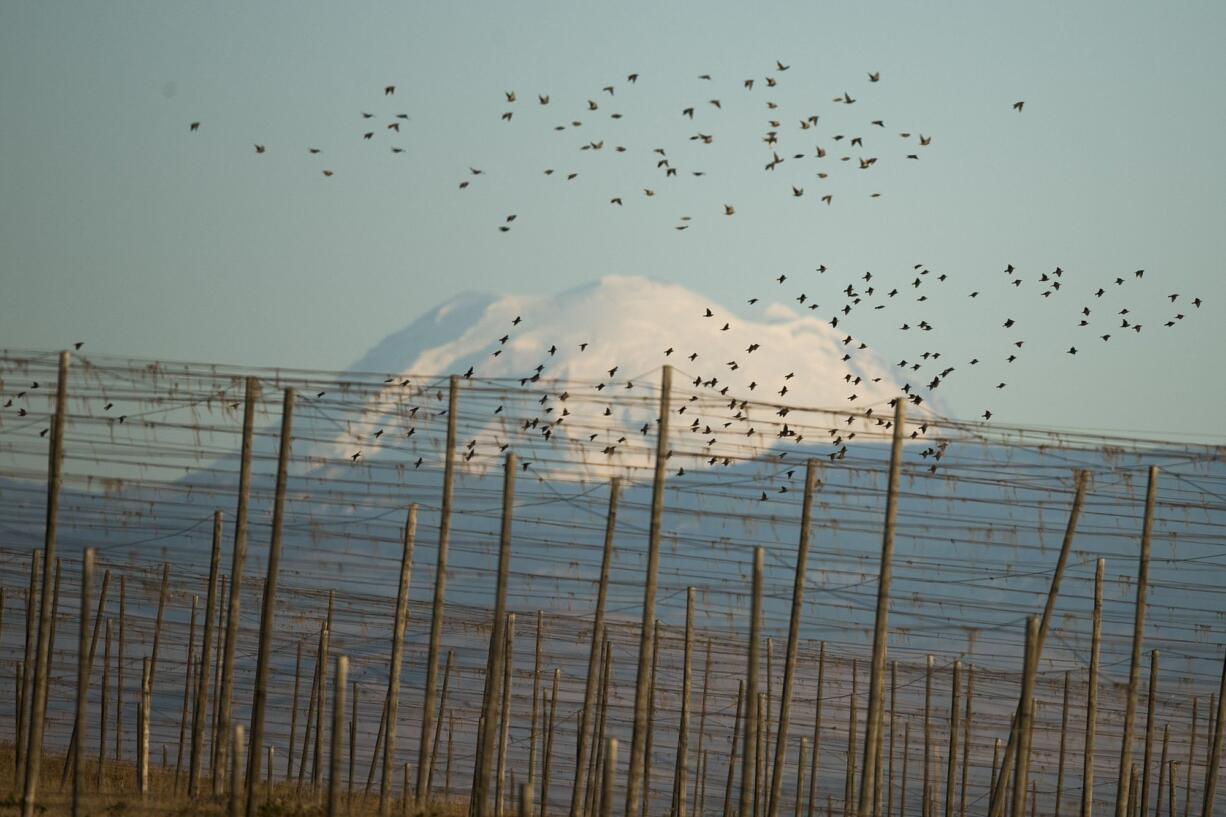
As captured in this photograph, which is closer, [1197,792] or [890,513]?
[890,513]

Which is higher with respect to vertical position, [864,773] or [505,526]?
[505,526]

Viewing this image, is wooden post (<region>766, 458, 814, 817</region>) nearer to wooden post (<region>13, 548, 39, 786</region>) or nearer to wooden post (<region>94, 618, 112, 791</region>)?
wooden post (<region>13, 548, 39, 786</region>)

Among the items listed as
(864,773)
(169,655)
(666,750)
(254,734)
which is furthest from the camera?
(169,655)

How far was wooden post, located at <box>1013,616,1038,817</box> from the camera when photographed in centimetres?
2316

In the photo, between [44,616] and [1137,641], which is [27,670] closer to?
[44,616]

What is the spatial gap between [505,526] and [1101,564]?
41.7 ft

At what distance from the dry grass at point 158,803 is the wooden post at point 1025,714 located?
11637mm

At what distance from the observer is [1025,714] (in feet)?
80.4

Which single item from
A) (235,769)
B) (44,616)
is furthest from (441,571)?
(44,616)

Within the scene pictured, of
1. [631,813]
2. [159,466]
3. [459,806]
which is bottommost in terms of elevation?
[459,806]

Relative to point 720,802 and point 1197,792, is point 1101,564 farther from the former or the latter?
point 1197,792

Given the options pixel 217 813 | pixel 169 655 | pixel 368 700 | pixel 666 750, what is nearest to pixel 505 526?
pixel 217 813

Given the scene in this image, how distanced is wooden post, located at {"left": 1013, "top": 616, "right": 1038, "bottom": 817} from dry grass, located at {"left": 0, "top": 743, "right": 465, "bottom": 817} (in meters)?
11.6

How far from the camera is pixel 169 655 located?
153 meters
